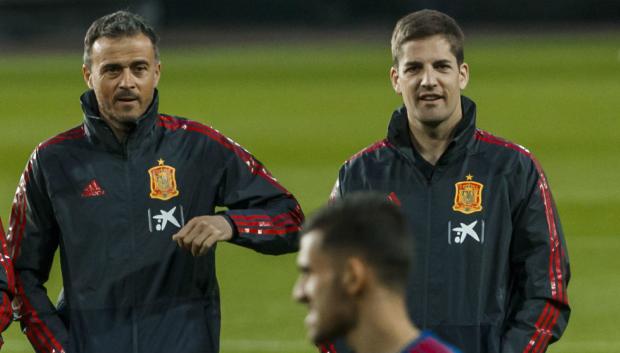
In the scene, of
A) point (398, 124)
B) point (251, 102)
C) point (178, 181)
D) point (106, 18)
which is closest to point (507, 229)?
point (398, 124)

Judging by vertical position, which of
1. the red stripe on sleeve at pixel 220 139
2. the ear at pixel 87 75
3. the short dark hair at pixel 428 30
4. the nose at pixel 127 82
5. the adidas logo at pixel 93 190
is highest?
Answer: the short dark hair at pixel 428 30

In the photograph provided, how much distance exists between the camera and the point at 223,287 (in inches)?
436

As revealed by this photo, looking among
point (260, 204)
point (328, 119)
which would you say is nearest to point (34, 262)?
point (260, 204)

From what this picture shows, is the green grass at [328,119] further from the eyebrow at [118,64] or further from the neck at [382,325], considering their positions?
the neck at [382,325]

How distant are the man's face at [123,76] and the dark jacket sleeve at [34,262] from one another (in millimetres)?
355

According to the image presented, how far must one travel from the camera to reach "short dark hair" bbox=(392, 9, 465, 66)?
5.33 meters

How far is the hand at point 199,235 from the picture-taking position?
502cm

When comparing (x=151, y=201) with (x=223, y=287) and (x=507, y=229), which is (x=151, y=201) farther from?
(x=223, y=287)

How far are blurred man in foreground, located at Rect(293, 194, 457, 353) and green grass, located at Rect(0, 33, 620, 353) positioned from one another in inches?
233

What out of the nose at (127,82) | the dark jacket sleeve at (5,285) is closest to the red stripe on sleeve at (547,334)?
the nose at (127,82)

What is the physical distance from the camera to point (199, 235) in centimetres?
504

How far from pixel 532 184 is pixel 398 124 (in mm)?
522

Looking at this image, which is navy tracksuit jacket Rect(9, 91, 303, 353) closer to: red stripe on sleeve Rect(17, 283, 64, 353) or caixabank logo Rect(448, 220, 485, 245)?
red stripe on sleeve Rect(17, 283, 64, 353)

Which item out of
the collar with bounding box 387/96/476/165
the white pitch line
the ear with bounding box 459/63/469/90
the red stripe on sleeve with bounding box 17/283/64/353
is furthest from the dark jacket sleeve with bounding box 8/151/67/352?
the white pitch line
